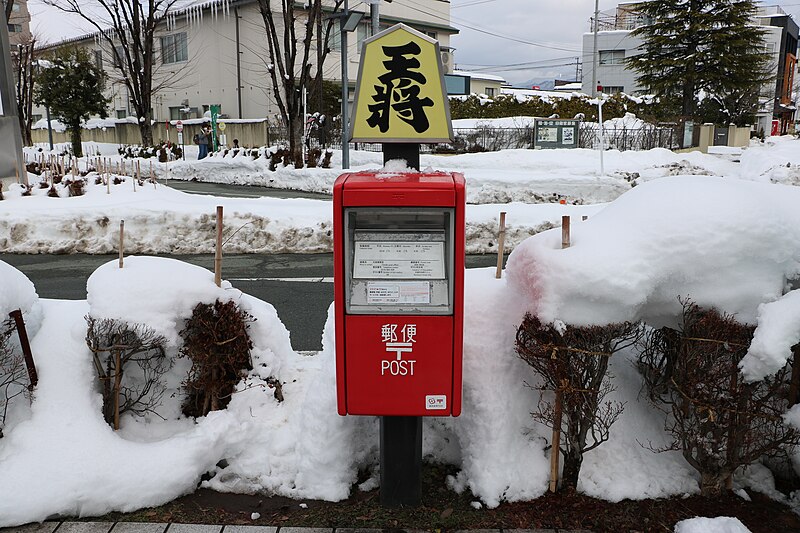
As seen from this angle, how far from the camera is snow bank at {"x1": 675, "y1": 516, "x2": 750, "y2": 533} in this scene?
3.07 meters

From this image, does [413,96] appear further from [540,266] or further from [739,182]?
[739,182]

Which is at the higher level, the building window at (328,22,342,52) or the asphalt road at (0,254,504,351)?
the building window at (328,22,342,52)

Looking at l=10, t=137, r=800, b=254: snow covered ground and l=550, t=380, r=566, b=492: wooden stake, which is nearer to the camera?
l=550, t=380, r=566, b=492: wooden stake

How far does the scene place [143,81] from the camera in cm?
3106

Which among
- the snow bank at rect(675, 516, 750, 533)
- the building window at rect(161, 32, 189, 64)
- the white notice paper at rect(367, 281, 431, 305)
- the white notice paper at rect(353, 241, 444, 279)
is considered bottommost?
the snow bank at rect(675, 516, 750, 533)

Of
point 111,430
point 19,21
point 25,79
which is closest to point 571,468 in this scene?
point 111,430

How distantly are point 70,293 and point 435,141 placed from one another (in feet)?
22.1

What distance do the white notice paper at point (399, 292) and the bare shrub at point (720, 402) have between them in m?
1.36

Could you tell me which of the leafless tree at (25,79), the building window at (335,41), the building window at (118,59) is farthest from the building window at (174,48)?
the building window at (335,41)

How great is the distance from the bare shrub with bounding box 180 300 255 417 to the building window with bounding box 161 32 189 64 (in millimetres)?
38284

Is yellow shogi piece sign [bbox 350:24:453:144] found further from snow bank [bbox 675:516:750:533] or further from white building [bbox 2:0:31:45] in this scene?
white building [bbox 2:0:31:45]

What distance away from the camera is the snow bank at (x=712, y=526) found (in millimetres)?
3066

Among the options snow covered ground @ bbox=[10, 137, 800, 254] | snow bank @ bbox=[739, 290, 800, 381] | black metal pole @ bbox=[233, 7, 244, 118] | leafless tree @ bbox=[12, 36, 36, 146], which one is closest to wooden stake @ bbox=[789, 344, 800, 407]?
snow bank @ bbox=[739, 290, 800, 381]

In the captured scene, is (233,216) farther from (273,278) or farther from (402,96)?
(402,96)
